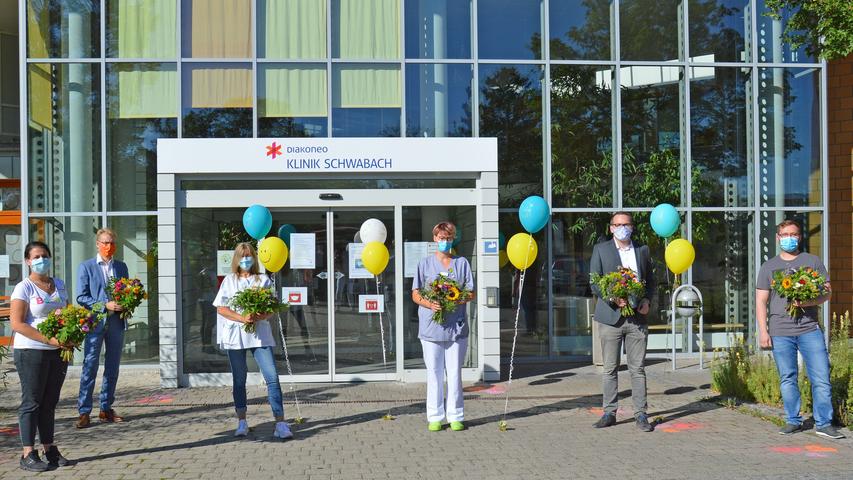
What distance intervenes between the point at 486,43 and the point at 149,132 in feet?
17.7

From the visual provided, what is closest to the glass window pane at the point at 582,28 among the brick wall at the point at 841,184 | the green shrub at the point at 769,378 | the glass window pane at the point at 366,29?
the glass window pane at the point at 366,29

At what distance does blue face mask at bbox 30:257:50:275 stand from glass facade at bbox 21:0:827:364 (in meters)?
5.52

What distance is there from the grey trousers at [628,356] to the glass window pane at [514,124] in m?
4.99

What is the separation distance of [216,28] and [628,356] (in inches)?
313

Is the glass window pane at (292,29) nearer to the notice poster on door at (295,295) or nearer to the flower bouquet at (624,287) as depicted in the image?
the notice poster on door at (295,295)

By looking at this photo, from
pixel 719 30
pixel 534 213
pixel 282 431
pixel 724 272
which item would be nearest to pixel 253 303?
pixel 282 431

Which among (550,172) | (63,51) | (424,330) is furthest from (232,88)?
(424,330)

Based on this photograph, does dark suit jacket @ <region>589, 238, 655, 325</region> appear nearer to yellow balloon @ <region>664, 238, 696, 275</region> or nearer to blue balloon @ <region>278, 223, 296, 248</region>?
yellow balloon @ <region>664, 238, 696, 275</region>

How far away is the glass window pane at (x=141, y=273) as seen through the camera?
12.3 m

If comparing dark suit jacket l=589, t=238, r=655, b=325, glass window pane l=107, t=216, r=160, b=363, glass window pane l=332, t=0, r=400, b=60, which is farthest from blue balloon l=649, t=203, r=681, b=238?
glass window pane l=107, t=216, r=160, b=363

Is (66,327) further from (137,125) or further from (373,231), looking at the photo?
(137,125)

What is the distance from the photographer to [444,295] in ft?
26.0

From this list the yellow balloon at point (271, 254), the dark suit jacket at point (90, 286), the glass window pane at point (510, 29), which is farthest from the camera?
the glass window pane at point (510, 29)

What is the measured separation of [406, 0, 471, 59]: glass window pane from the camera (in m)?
12.8
